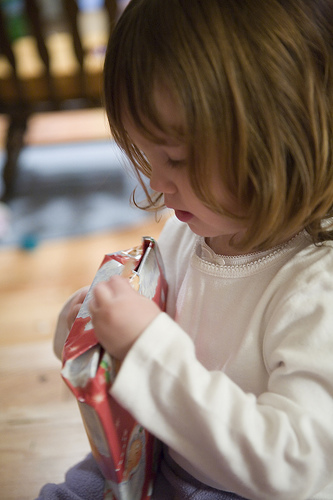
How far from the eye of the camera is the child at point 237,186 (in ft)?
1.36

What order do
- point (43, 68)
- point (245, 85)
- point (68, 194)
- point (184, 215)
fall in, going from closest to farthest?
point (245, 85) → point (184, 215) → point (43, 68) → point (68, 194)

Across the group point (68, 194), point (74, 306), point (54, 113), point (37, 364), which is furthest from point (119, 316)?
point (54, 113)

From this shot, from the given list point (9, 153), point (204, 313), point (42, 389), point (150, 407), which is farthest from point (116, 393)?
point (9, 153)

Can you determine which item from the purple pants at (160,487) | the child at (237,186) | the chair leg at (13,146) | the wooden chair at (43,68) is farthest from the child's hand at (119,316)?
the chair leg at (13,146)

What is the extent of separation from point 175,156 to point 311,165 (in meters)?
0.13

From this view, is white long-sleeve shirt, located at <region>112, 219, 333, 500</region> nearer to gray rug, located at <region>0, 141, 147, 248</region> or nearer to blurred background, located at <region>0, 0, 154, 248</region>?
gray rug, located at <region>0, 141, 147, 248</region>

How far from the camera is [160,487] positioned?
0.59 meters

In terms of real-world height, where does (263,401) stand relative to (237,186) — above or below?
below

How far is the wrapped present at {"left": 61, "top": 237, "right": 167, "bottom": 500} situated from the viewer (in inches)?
16.6

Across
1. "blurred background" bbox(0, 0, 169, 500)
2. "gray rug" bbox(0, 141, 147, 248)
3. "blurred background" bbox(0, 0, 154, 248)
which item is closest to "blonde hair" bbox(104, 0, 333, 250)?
"blurred background" bbox(0, 0, 169, 500)

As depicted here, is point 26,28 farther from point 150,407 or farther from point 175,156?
point 150,407

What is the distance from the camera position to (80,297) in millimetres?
628

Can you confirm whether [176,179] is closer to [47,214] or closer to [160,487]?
[160,487]

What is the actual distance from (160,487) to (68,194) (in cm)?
126
